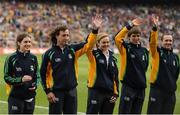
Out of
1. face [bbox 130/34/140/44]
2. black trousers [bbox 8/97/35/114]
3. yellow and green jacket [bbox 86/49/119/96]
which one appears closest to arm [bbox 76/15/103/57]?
yellow and green jacket [bbox 86/49/119/96]

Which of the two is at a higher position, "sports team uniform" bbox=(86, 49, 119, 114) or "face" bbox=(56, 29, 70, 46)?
"face" bbox=(56, 29, 70, 46)

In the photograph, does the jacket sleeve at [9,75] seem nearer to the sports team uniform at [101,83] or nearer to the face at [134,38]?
the sports team uniform at [101,83]

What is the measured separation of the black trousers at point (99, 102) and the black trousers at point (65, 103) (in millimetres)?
429

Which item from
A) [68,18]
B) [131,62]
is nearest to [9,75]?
[131,62]

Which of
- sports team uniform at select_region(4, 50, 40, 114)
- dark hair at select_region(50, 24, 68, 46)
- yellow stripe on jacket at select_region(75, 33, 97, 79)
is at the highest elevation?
dark hair at select_region(50, 24, 68, 46)

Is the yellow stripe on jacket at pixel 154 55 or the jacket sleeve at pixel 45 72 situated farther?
the yellow stripe on jacket at pixel 154 55

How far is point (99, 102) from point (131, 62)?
108 cm

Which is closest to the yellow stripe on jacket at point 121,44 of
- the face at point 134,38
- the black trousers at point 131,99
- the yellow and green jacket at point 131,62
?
the yellow and green jacket at point 131,62

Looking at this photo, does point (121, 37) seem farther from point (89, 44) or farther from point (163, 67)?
point (163, 67)

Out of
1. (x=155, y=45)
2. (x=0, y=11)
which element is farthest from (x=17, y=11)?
(x=155, y=45)

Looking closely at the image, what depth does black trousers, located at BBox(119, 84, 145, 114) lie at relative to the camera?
9742 mm

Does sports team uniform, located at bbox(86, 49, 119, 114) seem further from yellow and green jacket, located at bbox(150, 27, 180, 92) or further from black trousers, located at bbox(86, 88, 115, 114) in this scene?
yellow and green jacket, located at bbox(150, 27, 180, 92)

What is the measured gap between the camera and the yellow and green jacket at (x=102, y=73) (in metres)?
9.30

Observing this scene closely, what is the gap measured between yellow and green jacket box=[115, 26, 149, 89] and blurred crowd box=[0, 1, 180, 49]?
2668 centimetres
